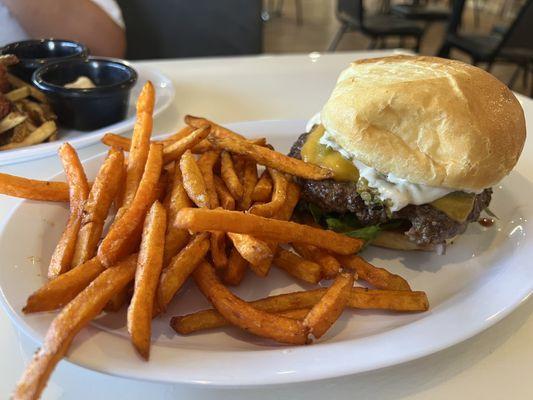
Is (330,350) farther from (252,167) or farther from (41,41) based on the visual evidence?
(41,41)

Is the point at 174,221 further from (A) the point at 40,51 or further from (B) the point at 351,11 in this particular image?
(B) the point at 351,11

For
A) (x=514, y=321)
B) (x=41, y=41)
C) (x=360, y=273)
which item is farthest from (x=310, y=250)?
(x=41, y=41)

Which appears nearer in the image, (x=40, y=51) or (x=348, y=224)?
A: (x=348, y=224)

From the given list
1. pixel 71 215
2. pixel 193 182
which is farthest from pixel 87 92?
pixel 193 182

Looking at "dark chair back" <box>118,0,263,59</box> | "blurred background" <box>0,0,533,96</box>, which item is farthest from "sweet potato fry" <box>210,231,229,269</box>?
"dark chair back" <box>118,0,263,59</box>

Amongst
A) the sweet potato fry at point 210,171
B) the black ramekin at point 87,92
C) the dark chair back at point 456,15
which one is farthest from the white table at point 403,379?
the dark chair back at point 456,15

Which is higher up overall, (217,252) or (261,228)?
(261,228)
